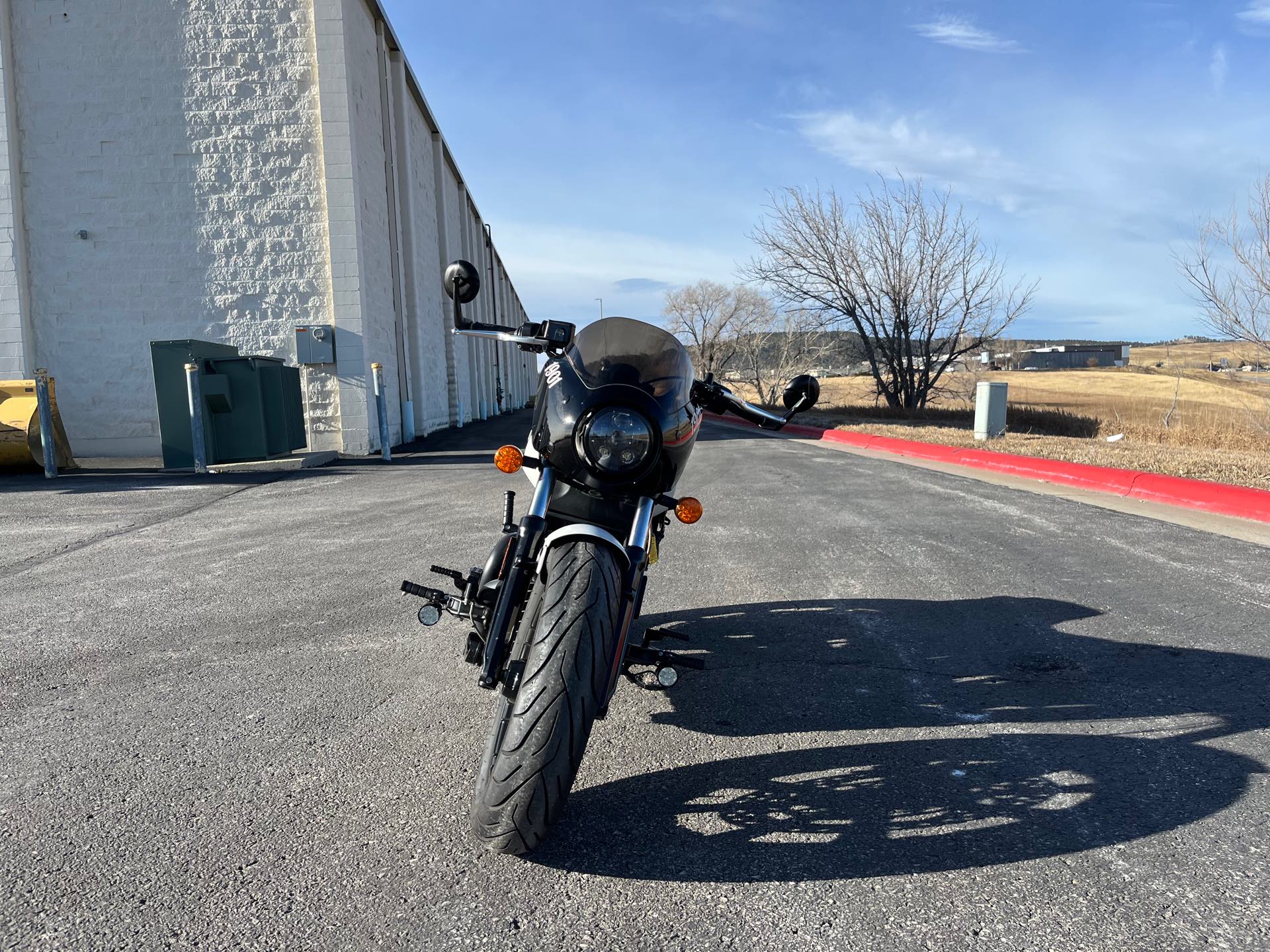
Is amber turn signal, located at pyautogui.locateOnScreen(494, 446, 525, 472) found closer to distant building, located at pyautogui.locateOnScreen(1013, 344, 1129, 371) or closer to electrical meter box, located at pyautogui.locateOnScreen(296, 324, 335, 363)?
electrical meter box, located at pyautogui.locateOnScreen(296, 324, 335, 363)

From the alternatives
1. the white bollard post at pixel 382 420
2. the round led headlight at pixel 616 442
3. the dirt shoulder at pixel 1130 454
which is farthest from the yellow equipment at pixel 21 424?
the dirt shoulder at pixel 1130 454

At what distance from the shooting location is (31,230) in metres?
15.9

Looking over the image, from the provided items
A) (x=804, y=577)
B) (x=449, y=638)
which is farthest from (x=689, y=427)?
(x=804, y=577)

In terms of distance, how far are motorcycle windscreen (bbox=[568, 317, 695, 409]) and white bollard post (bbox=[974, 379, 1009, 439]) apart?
1452 cm

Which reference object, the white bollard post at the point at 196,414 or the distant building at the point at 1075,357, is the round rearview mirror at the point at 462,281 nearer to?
the white bollard post at the point at 196,414

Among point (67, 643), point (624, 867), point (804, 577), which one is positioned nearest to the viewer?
point (624, 867)

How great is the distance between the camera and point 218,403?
13.0 m

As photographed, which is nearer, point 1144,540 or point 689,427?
point 689,427

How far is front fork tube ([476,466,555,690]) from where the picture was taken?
242 centimetres

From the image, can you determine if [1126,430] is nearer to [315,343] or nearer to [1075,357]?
[315,343]

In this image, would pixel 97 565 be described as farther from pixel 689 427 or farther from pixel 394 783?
pixel 689 427

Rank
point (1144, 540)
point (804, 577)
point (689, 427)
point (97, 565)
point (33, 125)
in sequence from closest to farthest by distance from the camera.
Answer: point (689, 427) → point (804, 577) → point (97, 565) → point (1144, 540) → point (33, 125)

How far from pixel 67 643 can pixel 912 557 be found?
210 inches

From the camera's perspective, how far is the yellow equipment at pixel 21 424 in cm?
1195
